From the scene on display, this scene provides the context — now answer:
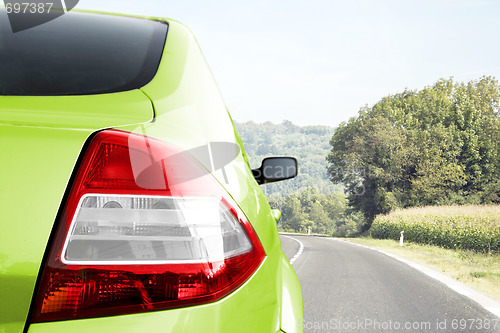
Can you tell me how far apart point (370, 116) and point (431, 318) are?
64867 millimetres

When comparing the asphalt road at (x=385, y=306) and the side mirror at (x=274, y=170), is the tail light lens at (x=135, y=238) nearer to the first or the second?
the side mirror at (x=274, y=170)

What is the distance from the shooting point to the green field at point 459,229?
68.0 feet

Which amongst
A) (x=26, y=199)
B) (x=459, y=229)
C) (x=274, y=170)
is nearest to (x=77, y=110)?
(x=26, y=199)

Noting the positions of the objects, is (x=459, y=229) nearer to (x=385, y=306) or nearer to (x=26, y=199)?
(x=385, y=306)

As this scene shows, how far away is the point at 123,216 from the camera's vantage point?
3.54 ft

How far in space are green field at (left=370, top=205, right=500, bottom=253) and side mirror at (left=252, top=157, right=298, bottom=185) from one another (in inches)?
766

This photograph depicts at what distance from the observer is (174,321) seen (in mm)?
1052

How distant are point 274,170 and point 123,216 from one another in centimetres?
182

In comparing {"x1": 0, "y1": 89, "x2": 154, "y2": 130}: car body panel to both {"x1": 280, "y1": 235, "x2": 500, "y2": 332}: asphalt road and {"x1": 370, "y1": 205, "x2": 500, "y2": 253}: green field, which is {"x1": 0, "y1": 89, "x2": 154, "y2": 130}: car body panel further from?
{"x1": 370, "y1": 205, "x2": 500, "y2": 253}: green field

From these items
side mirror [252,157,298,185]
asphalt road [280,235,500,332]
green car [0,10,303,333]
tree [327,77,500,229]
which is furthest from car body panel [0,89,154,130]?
tree [327,77,500,229]

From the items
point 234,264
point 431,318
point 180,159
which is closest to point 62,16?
point 180,159

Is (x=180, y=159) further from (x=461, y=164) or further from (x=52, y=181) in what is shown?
(x=461, y=164)

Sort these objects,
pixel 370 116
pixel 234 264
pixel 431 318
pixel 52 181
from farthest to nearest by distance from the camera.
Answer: pixel 370 116
pixel 431 318
pixel 234 264
pixel 52 181

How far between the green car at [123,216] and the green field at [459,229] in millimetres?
20994
